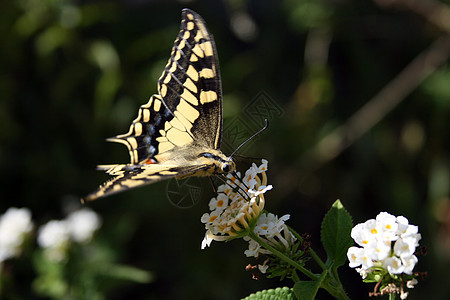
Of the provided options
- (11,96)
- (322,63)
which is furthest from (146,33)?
(322,63)

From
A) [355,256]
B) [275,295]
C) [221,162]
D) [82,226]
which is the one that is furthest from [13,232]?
[355,256]

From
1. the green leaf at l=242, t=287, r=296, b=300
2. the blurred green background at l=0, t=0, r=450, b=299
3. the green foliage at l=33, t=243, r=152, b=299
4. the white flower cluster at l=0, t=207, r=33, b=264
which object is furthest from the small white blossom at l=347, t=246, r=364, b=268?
the blurred green background at l=0, t=0, r=450, b=299

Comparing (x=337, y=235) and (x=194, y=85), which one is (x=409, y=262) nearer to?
(x=337, y=235)

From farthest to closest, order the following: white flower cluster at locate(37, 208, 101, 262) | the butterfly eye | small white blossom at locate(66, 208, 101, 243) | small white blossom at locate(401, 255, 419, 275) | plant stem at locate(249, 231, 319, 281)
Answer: small white blossom at locate(66, 208, 101, 243) < white flower cluster at locate(37, 208, 101, 262) < the butterfly eye < plant stem at locate(249, 231, 319, 281) < small white blossom at locate(401, 255, 419, 275)

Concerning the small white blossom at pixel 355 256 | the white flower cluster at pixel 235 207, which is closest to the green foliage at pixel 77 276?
the white flower cluster at pixel 235 207

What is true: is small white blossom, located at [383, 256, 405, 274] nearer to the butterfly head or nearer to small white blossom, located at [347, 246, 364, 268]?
small white blossom, located at [347, 246, 364, 268]

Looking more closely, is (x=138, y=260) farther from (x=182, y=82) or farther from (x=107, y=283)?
(x=182, y=82)
